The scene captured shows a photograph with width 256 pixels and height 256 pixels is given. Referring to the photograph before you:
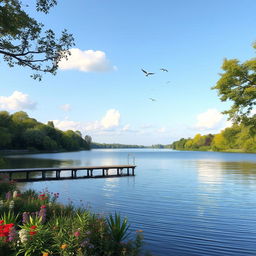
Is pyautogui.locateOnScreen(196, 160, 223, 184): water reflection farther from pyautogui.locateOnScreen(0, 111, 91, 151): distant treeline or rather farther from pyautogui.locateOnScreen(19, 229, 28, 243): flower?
pyautogui.locateOnScreen(0, 111, 91, 151): distant treeline

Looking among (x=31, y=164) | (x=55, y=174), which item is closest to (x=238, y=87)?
(x=55, y=174)

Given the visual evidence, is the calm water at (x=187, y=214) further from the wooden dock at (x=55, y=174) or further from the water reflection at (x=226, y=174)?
the water reflection at (x=226, y=174)

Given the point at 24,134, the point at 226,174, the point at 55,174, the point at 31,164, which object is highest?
the point at 24,134

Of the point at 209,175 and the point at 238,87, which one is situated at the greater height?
the point at 238,87

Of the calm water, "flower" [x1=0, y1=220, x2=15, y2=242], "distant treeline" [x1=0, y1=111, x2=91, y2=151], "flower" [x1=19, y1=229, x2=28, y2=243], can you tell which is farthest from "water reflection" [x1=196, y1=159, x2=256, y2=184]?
→ "distant treeline" [x1=0, y1=111, x2=91, y2=151]

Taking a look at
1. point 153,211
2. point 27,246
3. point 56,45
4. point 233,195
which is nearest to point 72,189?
point 153,211

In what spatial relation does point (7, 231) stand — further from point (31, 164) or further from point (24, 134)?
point (24, 134)

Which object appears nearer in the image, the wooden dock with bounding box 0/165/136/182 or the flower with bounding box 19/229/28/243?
the flower with bounding box 19/229/28/243

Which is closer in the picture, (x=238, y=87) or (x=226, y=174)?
(x=238, y=87)

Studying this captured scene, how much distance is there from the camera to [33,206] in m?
11.9

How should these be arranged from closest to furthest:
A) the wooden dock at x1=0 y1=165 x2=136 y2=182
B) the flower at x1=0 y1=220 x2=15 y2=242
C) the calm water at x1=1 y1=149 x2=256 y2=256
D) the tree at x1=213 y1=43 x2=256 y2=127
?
the flower at x1=0 y1=220 x2=15 y2=242 → the calm water at x1=1 y1=149 x2=256 y2=256 → the tree at x1=213 y1=43 x2=256 y2=127 → the wooden dock at x1=0 y1=165 x2=136 y2=182

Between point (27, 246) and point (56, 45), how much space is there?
11377 mm

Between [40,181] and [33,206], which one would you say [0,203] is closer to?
[33,206]

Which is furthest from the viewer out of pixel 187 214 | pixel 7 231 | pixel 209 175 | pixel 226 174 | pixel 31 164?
pixel 31 164
